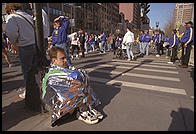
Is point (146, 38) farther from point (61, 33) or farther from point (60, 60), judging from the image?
point (60, 60)

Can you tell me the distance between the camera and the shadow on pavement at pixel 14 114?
257cm

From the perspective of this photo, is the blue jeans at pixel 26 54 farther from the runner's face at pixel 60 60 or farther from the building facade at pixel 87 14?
the building facade at pixel 87 14

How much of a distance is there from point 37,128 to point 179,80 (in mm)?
4530

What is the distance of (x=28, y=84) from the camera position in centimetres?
290

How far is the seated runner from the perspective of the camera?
2.43 metres

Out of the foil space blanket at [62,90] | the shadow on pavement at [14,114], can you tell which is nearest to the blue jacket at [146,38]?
the foil space blanket at [62,90]

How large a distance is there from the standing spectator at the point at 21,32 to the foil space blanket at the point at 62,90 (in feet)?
2.29

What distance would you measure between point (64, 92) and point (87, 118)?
0.57 meters

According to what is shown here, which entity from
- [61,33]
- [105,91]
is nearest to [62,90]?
[105,91]

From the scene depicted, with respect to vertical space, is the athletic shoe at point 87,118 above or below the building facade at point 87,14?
below

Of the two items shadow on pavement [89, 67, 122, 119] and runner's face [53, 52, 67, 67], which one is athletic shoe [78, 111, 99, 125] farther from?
runner's face [53, 52, 67, 67]

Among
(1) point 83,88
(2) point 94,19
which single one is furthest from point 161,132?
(2) point 94,19

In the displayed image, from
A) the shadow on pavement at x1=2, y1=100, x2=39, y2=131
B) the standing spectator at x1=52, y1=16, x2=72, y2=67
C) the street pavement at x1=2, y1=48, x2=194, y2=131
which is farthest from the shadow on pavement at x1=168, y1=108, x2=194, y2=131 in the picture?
the standing spectator at x1=52, y1=16, x2=72, y2=67

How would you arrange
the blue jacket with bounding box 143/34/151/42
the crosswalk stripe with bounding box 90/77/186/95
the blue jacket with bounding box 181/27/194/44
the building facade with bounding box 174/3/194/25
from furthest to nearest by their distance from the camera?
the blue jacket with bounding box 143/34/151/42 → the building facade with bounding box 174/3/194/25 → the blue jacket with bounding box 181/27/194/44 → the crosswalk stripe with bounding box 90/77/186/95
